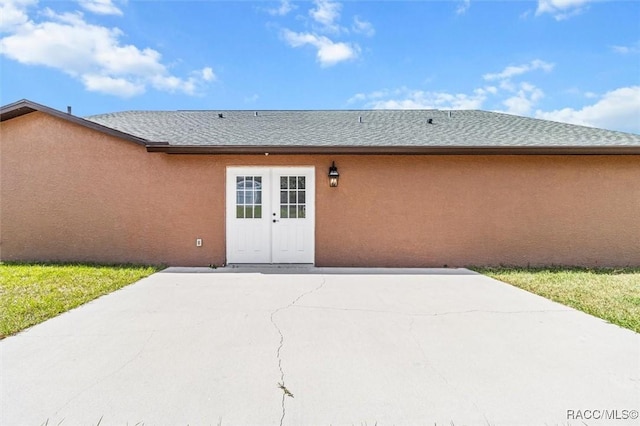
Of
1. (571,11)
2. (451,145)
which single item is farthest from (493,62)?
(451,145)

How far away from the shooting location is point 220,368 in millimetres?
2713

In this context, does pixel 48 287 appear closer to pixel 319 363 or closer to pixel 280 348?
pixel 280 348

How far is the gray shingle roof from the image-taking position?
7.18 m

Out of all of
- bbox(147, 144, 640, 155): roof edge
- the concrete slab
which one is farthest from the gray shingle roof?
the concrete slab

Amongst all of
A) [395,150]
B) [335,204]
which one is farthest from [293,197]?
[395,150]

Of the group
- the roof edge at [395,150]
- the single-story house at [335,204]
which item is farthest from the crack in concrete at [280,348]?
the roof edge at [395,150]

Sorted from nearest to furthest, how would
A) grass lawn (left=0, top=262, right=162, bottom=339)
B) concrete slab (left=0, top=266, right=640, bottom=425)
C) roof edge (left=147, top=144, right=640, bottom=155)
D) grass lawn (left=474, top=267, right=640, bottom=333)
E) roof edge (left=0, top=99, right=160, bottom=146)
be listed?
concrete slab (left=0, top=266, right=640, bottom=425) < grass lawn (left=0, top=262, right=162, bottom=339) < grass lawn (left=474, top=267, right=640, bottom=333) < roof edge (left=147, top=144, right=640, bottom=155) < roof edge (left=0, top=99, right=160, bottom=146)

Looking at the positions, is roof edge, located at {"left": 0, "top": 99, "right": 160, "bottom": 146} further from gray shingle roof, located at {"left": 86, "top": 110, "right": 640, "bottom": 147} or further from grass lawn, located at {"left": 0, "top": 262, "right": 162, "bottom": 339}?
grass lawn, located at {"left": 0, "top": 262, "right": 162, "bottom": 339}

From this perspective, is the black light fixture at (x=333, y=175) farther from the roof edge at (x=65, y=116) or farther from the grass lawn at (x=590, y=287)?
the roof edge at (x=65, y=116)

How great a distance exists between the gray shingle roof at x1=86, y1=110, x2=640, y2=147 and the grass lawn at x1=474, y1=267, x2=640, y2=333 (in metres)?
2.66

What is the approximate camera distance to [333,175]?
7.13 meters

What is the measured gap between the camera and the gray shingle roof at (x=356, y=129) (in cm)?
718

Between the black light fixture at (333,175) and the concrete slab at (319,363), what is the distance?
3.04 m

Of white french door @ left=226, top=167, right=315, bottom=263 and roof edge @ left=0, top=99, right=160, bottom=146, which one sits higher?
roof edge @ left=0, top=99, right=160, bottom=146
